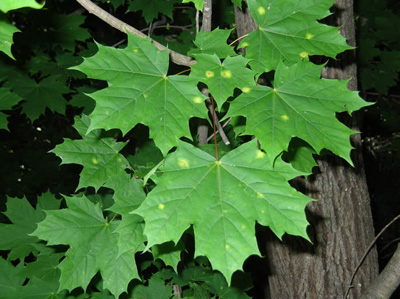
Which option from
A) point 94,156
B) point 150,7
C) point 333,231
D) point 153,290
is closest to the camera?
point 333,231

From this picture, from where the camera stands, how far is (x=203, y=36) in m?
1.58

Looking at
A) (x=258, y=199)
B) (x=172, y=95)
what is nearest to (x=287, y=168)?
(x=258, y=199)

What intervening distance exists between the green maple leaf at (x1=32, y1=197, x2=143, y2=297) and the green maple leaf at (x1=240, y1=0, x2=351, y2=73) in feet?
3.23

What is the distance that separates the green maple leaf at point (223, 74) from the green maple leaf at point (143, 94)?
5 centimetres

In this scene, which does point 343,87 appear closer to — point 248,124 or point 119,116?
point 248,124

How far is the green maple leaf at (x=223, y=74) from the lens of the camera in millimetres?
1428

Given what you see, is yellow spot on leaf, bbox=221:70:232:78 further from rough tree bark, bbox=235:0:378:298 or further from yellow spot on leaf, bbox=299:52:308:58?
rough tree bark, bbox=235:0:378:298

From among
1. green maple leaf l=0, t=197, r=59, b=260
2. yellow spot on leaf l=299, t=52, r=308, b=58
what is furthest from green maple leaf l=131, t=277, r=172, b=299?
yellow spot on leaf l=299, t=52, r=308, b=58

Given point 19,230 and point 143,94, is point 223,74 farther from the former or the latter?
point 19,230

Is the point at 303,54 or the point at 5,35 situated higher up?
the point at 303,54

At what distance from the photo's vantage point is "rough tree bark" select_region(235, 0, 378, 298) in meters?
1.89

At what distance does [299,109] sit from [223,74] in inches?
11.1

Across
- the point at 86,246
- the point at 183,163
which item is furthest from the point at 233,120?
the point at 86,246

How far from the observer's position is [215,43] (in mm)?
1590
